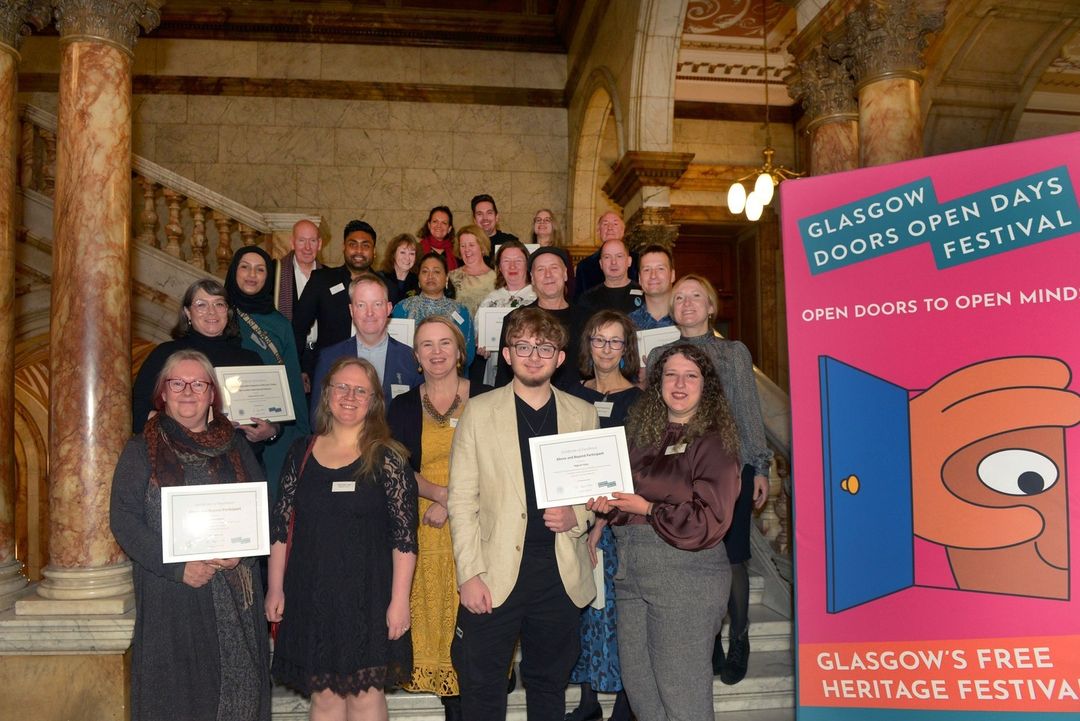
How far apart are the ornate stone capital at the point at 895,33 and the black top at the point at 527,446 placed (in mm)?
3450

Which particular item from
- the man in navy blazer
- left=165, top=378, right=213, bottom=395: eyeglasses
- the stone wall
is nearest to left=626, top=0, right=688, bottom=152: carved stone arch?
the stone wall

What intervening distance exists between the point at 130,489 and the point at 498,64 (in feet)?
35.1

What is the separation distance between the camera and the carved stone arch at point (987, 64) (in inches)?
354

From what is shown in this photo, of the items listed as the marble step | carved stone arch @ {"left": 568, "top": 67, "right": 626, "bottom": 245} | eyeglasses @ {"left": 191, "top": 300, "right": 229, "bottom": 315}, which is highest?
carved stone arch @ {"left": 568, "top": 67, "right": 626, "bottom": 245}

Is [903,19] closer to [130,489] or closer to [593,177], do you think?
[130,489]

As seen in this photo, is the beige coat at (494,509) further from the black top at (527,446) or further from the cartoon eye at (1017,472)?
the cartoon eye at (1017,472)

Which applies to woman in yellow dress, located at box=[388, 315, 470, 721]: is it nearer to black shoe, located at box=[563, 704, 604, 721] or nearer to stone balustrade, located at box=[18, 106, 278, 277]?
black shoe, located at box=[563, 704, 604, 721]

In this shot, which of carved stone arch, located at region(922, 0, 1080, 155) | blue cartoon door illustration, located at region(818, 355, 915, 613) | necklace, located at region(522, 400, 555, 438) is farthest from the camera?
carved stone arch, located at region(922, 0, 1080, 155)

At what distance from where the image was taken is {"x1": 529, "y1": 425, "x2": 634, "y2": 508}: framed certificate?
2967 mm

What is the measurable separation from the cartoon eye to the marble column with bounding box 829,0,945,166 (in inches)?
115

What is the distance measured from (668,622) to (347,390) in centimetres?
146

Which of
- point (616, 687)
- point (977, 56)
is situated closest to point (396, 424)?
point (616, 687)

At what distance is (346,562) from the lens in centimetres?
315

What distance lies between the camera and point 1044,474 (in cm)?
264
